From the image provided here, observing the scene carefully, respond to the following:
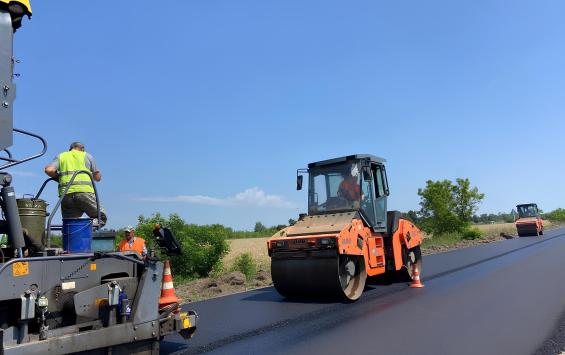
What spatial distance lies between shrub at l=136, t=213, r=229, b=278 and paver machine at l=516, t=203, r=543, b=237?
91.8ft

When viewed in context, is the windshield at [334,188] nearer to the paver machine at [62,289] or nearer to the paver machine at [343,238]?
the paver machine at [343,238]

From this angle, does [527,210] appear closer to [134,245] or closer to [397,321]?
[397,321]

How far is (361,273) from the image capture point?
28.8 ft

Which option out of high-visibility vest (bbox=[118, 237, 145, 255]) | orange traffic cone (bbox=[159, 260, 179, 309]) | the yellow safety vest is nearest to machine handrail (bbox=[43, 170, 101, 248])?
orange traffic cone (bbox=[159, 260, 179, 309])

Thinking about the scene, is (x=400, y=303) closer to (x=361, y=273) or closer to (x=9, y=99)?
(x=361, y=273)

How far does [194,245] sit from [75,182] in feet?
30.6

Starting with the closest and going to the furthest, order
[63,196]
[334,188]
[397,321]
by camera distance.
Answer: [63,196] < [397,321] < [334,188]

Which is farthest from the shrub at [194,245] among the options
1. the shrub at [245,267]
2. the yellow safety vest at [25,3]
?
the yellow safety vest at [25,3]

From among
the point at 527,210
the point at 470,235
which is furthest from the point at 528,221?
the point at 470,235

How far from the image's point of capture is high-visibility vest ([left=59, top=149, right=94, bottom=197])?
473 cm

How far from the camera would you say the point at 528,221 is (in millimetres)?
34500

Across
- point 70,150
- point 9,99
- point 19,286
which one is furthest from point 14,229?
point 70,150

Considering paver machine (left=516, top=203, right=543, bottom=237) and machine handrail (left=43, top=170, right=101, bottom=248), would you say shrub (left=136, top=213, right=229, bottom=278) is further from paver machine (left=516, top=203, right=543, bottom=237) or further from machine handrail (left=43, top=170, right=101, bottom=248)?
paver machine (left=516, top=203, right=543, bottom=237)

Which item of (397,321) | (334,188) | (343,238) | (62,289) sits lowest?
(397,321)
